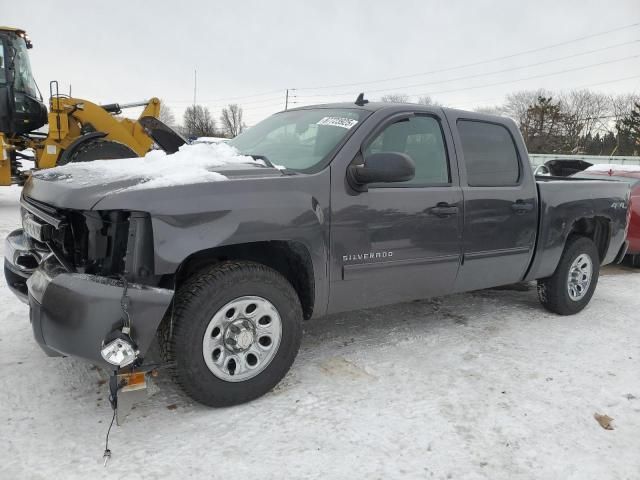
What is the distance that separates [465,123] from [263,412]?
107 inches

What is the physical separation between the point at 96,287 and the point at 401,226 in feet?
6.36

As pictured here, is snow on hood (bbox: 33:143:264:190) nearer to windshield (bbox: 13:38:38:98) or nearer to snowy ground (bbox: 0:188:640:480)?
snowy ground (bbox: 0:188:640:480)

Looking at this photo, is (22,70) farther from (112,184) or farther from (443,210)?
(443,210)

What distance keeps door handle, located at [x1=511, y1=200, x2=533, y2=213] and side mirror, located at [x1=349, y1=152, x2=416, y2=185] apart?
4.74ft

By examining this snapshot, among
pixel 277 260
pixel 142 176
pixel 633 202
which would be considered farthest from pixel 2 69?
pixel 633 202

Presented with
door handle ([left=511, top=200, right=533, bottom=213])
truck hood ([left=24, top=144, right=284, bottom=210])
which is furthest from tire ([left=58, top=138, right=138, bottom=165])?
door handle ([left=511, top=200, right=533, bottom=213])

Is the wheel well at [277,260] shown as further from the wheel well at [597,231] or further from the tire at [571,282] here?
the wheel well at [597,231]

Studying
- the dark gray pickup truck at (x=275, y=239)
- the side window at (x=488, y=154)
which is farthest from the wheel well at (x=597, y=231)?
the side window at (x=488, y=154)

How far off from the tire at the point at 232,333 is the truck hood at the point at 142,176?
0.51m

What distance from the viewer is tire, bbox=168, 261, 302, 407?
265 centimetres

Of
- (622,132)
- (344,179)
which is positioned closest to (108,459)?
(344,179)

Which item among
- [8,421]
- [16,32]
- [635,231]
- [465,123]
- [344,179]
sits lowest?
[8,421]

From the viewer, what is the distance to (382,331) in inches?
165

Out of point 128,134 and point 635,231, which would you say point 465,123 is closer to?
point 635,231
